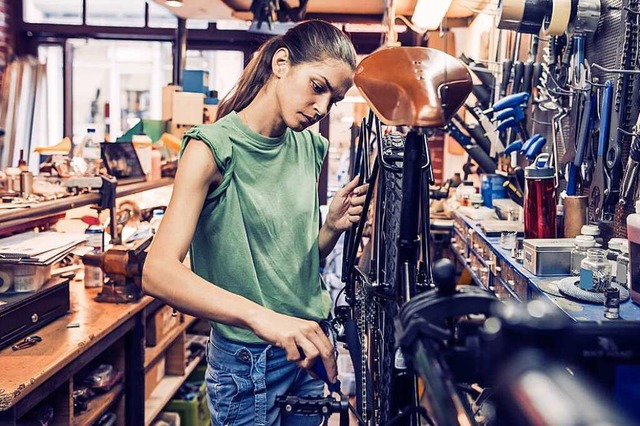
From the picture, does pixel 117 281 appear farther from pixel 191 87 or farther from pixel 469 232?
pixel 191 87

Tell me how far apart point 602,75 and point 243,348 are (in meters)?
1.58

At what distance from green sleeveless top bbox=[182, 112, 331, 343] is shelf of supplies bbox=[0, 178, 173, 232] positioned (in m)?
1.18

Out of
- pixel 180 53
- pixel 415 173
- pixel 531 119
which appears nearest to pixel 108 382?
pixel 415 173

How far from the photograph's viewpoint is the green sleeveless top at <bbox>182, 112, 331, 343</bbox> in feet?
4.85

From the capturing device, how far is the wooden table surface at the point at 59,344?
70.9 inches

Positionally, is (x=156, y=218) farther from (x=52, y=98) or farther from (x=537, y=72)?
(x=52, y=98)

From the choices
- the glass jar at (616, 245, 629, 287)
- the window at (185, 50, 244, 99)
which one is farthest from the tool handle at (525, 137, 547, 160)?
the window at (185, 50, 244, 99)

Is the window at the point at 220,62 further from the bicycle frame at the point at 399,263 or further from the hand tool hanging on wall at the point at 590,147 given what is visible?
the bicycle frame at the point at 399,263

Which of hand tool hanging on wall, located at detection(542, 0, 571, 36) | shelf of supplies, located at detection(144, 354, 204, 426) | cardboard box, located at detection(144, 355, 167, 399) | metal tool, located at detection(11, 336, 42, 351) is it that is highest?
hand tool hanging on wall, located at detection(542, 0, 571, 36)

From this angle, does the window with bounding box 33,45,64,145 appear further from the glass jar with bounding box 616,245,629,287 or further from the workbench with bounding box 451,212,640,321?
the glass jar with bounding box 616,245,629,287

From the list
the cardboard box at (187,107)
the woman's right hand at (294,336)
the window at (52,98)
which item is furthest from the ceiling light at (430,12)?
the window at (52,98)

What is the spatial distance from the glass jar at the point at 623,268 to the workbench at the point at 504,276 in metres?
0.16

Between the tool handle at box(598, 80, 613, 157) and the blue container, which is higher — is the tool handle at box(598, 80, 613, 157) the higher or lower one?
the higher one

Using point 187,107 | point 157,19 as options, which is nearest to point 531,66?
point 187,107
